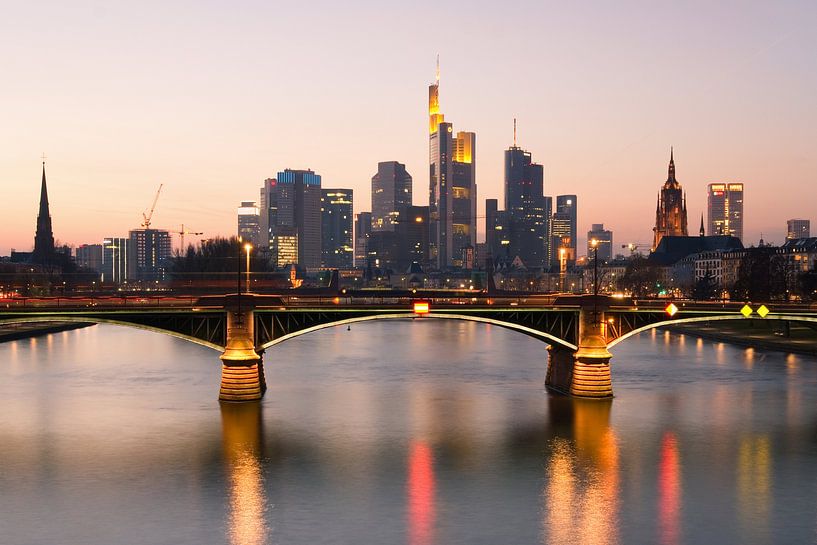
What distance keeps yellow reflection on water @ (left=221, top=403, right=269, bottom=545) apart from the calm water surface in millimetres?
157

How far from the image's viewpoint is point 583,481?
49.5m

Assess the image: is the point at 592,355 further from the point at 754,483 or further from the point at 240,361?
the point at 240,361

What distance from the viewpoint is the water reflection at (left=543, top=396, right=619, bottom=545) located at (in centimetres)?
4097

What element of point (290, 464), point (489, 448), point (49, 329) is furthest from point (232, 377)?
point (49, 329)

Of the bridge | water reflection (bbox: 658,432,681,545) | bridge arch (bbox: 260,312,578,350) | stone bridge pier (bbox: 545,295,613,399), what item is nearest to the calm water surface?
water reflection (bbox: 658,432,681,545)

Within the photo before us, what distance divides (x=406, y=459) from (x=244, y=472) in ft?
33.1

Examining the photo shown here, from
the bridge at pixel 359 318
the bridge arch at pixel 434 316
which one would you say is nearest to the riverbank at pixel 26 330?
the bridge at pixel 359 318

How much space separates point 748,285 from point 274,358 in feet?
303

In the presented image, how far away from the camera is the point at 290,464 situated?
53500 millimetres

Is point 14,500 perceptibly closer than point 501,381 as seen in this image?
Yes

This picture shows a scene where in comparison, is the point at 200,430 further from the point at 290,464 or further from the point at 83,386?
the point at 83,386

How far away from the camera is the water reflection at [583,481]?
4097 cm

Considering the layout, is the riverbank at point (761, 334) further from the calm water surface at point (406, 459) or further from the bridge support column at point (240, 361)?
the bridge support column at point (240, 361)

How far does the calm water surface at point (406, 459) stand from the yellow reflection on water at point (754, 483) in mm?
169
